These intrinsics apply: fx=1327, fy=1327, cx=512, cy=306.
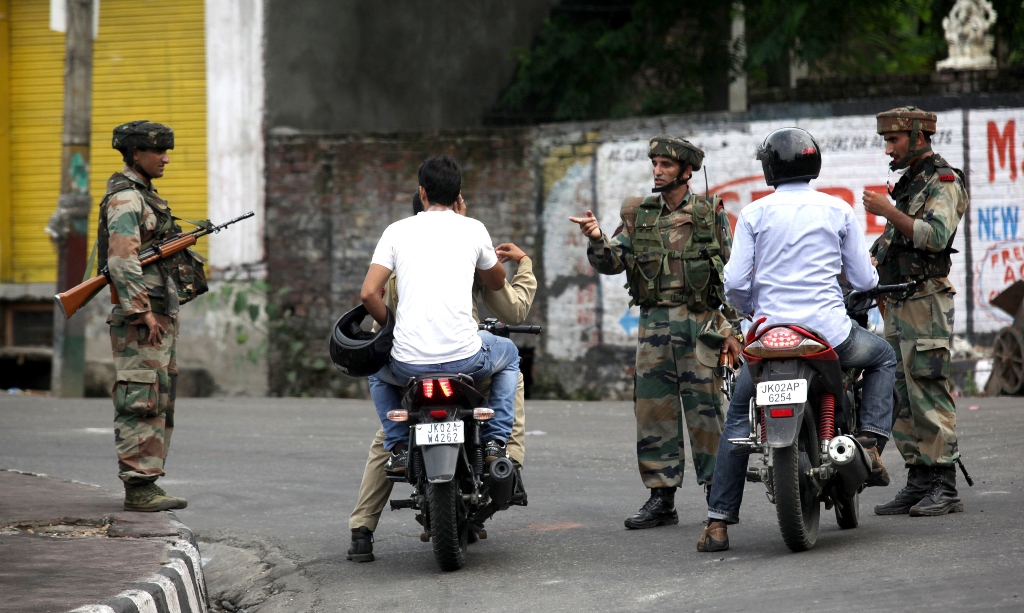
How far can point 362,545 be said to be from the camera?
6.20m

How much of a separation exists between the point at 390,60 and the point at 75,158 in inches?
165

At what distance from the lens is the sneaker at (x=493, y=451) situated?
19.0 ft

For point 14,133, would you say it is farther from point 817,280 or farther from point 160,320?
point 817,280

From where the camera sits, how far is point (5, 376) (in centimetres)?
1633

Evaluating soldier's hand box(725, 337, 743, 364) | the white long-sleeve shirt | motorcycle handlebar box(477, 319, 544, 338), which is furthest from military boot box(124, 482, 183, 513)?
the white long-sleeve shirt

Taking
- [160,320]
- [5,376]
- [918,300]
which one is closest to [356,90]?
[5,376]

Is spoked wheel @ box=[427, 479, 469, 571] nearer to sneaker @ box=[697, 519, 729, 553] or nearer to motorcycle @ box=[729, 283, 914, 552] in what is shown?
sneaker @ box=[697, 519, 729, 553]

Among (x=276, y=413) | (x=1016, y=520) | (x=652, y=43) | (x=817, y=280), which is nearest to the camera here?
(x=817, y=280)

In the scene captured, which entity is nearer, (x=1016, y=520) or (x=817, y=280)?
(x=817, y=280)

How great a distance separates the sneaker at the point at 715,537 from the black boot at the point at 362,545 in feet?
5.05

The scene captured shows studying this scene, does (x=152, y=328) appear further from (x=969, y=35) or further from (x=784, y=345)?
(x=969, y=35)

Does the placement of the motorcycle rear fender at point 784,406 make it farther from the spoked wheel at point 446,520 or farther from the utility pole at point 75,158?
the utility pole at point 75,158

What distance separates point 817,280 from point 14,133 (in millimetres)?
13041

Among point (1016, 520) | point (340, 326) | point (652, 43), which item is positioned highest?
point (652, 43)
